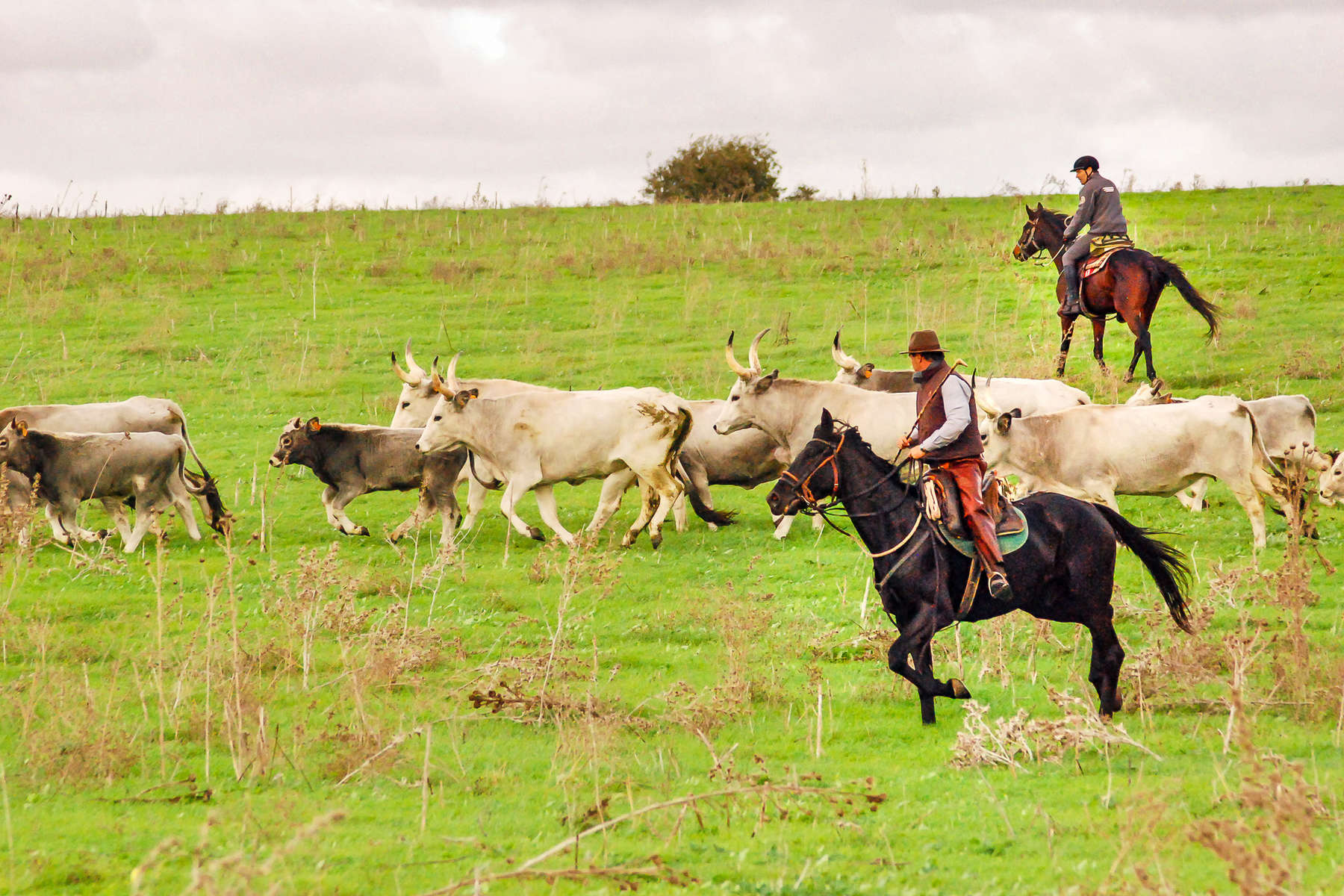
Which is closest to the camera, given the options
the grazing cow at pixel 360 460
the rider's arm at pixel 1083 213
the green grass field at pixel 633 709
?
the green grass field at pixel 633 709

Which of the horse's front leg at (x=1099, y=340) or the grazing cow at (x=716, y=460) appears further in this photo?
the horse's front leg at (x=1099, y=340)

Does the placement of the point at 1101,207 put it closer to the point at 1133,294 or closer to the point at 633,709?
the point at 1133,294

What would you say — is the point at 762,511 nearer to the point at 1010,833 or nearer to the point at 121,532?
the point at 121,532

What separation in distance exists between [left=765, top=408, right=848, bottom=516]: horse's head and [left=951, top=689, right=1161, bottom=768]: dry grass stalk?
193 centimetres

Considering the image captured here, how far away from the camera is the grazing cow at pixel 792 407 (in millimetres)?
15891

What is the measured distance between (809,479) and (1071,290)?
11432mm

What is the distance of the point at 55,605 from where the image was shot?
12.7 m

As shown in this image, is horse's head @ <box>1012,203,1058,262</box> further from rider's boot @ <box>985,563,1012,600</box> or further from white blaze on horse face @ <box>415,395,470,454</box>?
rider's boot @ <box>985,563,1012,600</box>

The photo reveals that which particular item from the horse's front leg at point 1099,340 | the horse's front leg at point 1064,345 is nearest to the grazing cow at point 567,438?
the horse's front leg at point 1064,345

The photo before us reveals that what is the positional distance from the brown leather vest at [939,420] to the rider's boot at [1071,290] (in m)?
10.8

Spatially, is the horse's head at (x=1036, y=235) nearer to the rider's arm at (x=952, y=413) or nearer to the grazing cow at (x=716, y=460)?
the grazing cow at (x=716, y=460)

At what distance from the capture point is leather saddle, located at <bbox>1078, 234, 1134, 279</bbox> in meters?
19.3

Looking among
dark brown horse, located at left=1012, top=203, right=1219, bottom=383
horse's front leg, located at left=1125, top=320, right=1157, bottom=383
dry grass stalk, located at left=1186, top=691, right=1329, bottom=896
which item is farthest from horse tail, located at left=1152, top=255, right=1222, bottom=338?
dry grass stalk, located at left=1186, top=691, right=1329, bottom=896

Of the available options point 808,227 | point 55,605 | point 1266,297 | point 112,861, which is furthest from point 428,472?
point 808,227
